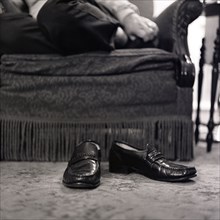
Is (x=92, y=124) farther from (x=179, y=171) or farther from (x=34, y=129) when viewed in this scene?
(x=179, y=171)

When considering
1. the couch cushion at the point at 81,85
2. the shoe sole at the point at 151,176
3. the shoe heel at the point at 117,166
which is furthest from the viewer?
the couch cushion at the point at 81,85

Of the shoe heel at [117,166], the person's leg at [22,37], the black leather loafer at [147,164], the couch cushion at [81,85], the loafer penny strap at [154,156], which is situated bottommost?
the shoe heel at [117,166]

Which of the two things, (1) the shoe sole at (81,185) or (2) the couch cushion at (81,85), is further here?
(2) the couch cushion at (81,85)

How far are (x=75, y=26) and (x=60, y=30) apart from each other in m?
0.06

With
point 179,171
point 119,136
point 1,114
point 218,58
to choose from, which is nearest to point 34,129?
point 1,114

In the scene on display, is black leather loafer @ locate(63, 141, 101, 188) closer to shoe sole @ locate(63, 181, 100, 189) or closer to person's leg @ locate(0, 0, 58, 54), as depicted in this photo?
shoe sole @ locate(63, 181, 100, 189)

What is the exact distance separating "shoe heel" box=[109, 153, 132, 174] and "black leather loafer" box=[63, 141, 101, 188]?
106 mm

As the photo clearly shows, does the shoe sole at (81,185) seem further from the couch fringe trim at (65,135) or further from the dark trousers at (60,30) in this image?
the dark trousers at (60,30)

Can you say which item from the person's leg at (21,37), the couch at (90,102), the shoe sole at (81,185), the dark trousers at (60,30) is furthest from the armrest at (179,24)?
the shoe sole at (81,185)

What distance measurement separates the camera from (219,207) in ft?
3.51

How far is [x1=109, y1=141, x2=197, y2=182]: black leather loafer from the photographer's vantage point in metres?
1.32

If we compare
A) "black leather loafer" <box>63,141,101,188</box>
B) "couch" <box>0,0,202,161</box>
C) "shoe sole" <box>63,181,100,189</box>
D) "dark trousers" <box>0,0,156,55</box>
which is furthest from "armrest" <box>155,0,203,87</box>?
"shoe sole" <box>63,181,100,189</box>

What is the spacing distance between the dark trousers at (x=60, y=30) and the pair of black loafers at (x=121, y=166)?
0.42m

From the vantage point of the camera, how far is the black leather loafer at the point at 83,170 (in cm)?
121
